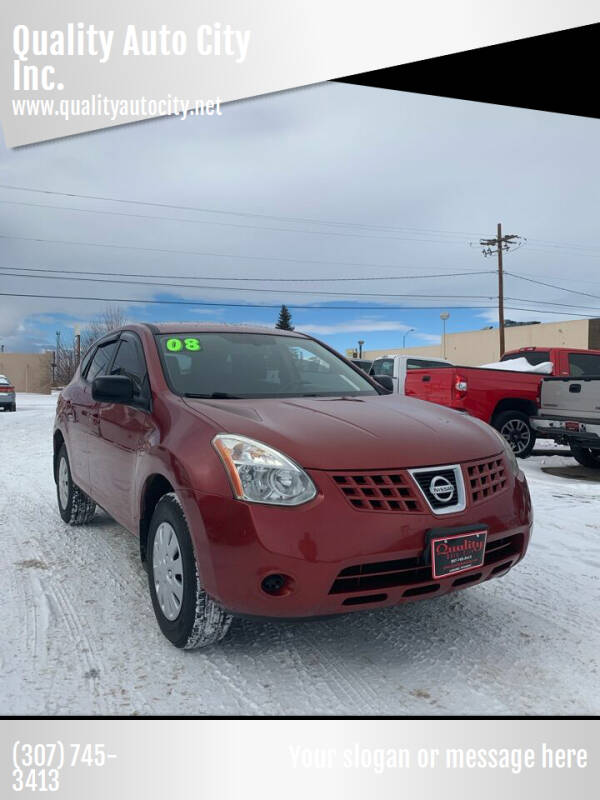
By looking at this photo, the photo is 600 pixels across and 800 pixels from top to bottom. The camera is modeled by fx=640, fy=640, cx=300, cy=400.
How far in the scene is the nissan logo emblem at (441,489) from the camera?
8.99 feet

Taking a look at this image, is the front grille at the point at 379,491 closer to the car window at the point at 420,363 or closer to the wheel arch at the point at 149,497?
the wheel arch at the point at 149,497

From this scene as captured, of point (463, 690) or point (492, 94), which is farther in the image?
point (492, 94)

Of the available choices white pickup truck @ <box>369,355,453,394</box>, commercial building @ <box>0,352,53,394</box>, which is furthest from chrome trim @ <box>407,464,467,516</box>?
commercial building @ <box>0,352,53,394</box>

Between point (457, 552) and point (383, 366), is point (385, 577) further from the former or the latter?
point (383, 366)

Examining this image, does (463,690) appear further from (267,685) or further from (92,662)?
(92,662)

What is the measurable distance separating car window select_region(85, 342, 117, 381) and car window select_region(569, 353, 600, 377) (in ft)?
29.7

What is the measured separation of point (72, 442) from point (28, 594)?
1.62 metres

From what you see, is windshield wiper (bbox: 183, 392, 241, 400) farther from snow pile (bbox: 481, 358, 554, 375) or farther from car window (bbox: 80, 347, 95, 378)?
snow pile (bbox: 481, 358, 554, 375)

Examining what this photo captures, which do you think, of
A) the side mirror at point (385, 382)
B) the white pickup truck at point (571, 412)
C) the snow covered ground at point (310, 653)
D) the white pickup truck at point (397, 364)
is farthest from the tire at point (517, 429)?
the side mirror at point (385, 382)

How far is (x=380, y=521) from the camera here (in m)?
2.57

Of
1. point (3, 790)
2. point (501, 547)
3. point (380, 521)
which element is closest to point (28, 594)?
point (3, 790)

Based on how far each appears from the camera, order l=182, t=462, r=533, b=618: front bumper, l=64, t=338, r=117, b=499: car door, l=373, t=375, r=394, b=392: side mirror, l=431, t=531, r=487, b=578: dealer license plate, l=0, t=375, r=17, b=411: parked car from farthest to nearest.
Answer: l=0, t=375, r=17, b=411: parked car, l=64, t=338, r=117, b=499: car door, l=373, t=375, r=394, b=392: side mirror, l=431, t=531, r=487, b=578: dealer license plate, l=182, t=462, r=533, b=618: front bumper

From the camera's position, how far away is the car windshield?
362 centimetres

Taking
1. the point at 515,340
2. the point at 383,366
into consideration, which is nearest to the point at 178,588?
the point at 383,366
